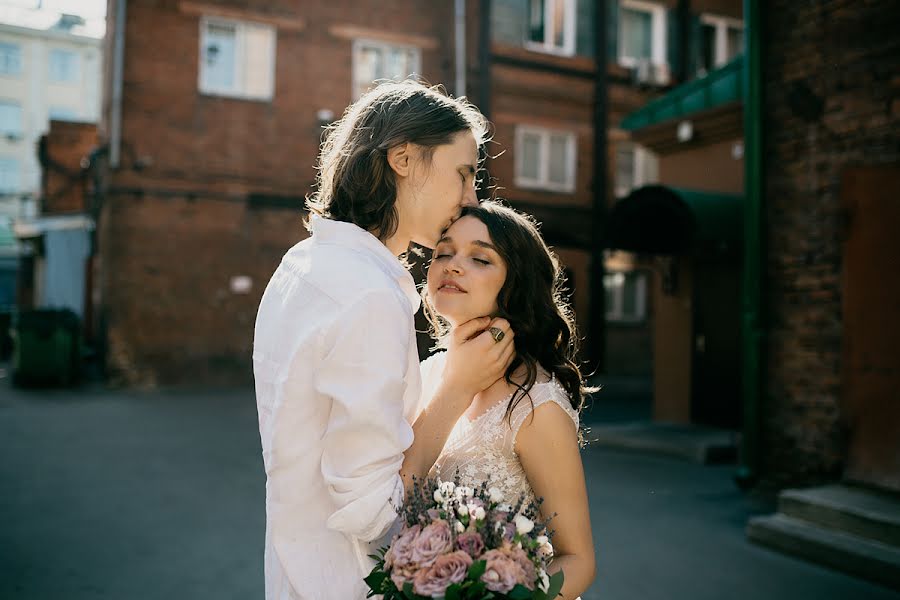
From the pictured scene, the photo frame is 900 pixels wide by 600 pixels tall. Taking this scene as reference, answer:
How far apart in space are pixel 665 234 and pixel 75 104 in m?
42.7

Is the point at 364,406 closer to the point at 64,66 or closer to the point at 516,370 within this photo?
the point at 516,370

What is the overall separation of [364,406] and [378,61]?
687 inches

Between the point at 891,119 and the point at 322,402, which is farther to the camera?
the point at 891,119

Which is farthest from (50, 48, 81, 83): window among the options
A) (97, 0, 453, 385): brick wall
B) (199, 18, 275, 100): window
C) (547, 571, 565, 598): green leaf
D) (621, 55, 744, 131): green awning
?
(547, 571, 565, 598): green leaf

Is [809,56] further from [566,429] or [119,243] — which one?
[119,243]

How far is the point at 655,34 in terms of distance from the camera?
811 inches

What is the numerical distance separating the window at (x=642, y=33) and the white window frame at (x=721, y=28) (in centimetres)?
128

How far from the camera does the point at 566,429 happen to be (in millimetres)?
2115

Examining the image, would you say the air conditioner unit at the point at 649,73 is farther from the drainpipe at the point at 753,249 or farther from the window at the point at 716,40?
the drainpipe at the point at 753,249

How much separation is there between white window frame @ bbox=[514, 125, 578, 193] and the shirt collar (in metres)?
17.5

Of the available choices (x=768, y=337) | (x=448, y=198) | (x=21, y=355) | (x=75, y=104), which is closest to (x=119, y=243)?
Result: (x=21, y=355)

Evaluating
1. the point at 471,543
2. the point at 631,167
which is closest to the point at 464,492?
the point at 471,543

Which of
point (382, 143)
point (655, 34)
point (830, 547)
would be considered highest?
point (655, 34)

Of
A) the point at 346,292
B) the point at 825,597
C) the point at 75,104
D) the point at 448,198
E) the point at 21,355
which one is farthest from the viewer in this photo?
the point at 75,104
